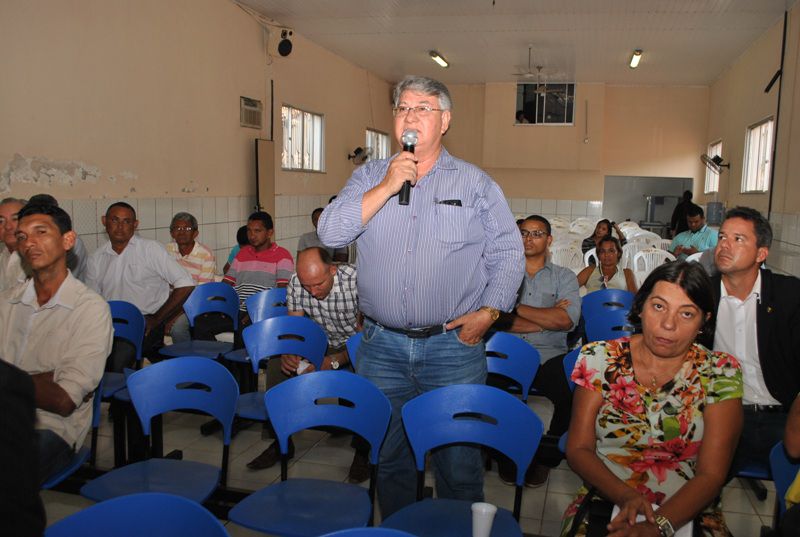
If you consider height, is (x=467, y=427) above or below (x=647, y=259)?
below

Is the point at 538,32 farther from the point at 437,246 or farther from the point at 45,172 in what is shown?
the point at 437,246

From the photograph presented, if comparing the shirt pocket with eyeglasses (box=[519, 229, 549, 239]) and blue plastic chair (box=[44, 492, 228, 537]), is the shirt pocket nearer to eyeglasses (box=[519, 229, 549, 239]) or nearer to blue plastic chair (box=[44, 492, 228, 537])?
blue plastic chair (box=[44, 492, 228, 537])

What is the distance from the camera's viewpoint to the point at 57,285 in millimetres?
2584

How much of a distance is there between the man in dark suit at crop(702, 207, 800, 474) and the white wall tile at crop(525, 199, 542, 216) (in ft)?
34.5

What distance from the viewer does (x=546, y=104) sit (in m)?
12.8

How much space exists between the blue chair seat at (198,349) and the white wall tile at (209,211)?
9.23 feet

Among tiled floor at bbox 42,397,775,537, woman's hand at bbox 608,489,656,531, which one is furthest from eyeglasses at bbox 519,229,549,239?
woman's hand at bbox 608,489,656,531

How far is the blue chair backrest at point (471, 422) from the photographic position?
218 centimetres

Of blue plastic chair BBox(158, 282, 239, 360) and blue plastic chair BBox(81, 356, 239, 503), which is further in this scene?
blue plastic chair BBox(158, 282, 239, 360)

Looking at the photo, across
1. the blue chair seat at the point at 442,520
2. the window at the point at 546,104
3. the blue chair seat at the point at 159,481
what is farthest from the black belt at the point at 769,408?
the window at the point at 546,104

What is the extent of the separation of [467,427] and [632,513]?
63cm

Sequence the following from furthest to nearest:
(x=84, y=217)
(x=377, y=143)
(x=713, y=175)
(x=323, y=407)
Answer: (x=377, y=143) → (x=713, y=175) → (x=84, y=217) → (x=323, y=407)

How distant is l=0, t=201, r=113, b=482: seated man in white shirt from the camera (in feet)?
7.84

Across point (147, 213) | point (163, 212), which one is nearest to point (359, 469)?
point (147, 213)
